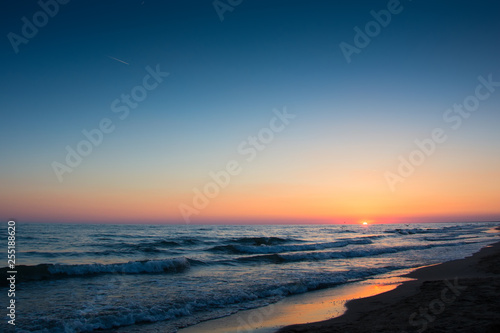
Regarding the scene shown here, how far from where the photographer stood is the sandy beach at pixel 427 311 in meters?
7.17

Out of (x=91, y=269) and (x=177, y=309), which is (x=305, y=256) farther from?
(x=177, y=309)

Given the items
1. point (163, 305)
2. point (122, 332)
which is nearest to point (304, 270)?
point (163, 305)

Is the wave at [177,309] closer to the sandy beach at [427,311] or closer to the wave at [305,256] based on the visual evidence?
the sandy beach at [427,311]

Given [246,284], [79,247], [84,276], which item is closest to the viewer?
[246,284]

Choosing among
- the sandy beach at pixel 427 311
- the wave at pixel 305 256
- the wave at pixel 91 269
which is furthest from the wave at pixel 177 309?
the wave at pixel 305 256

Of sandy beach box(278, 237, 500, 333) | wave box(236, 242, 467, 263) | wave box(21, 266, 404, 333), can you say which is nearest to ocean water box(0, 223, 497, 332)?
wave box(21, 266, 404, 333)

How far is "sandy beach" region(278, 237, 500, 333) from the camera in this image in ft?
23.5

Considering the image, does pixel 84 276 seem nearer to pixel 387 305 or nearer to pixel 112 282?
pixel 112 282

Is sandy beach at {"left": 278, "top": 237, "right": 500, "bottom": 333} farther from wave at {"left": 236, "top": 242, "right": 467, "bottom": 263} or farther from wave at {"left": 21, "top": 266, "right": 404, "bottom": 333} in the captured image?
wave at {"left": 236, "top": 242, "right": 467, "bottom": 263}

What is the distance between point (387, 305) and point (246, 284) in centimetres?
689

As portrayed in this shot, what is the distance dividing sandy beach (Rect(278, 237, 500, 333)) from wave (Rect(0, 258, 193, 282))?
44.6 ft

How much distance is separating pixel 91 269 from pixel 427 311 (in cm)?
1869

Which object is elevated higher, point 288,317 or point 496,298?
point 496,298

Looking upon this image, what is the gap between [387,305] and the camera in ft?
34.4
